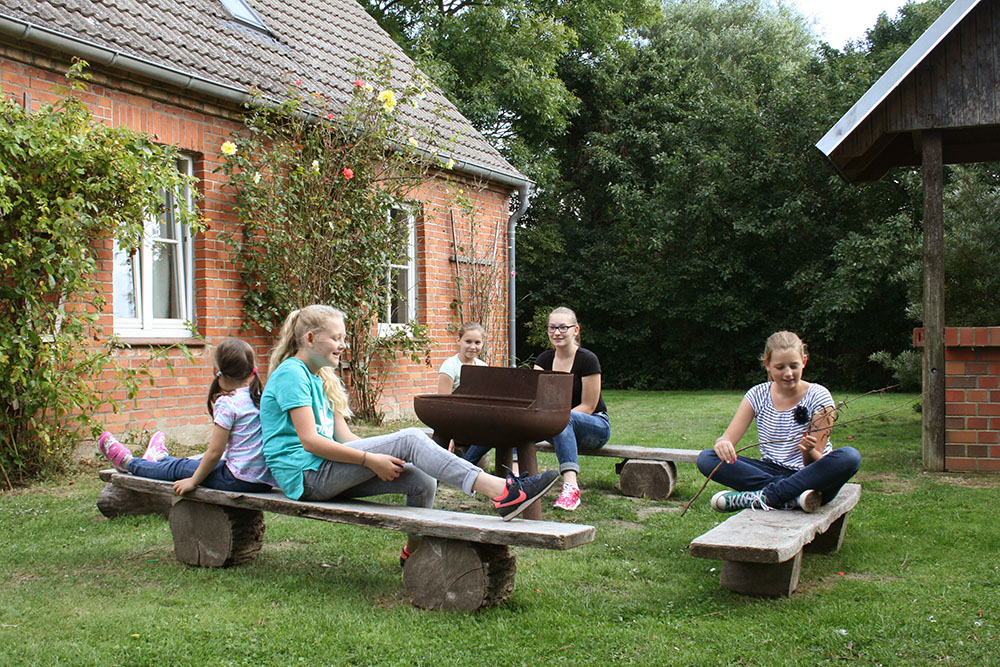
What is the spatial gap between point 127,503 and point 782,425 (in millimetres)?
3985

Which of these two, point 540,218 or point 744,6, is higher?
point 744,6

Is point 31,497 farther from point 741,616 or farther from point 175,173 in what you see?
point 741,616

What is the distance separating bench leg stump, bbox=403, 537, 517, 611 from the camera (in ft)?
A: 12.3

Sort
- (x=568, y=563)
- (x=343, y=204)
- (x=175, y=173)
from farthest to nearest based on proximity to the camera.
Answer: (x=343, y=204), (x=175, y=173), (x=568, y=563)

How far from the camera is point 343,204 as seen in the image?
9.70m

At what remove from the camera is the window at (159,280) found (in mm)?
8016

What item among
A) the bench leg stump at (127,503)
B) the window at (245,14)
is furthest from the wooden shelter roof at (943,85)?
the window at (245,14)

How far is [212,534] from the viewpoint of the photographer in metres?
4.48

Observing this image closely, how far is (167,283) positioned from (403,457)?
16.8ft

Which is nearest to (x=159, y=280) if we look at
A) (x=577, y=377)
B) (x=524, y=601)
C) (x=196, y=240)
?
(x=196, y=240)

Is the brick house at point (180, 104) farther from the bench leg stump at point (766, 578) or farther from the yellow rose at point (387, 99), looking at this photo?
the bench leg stump at point (766, 578)

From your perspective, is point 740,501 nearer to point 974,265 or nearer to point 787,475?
point 787,475

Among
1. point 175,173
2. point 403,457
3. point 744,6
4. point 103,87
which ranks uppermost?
point 744,6

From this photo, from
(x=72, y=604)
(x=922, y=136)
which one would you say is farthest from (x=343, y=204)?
(x=72, y=604)
